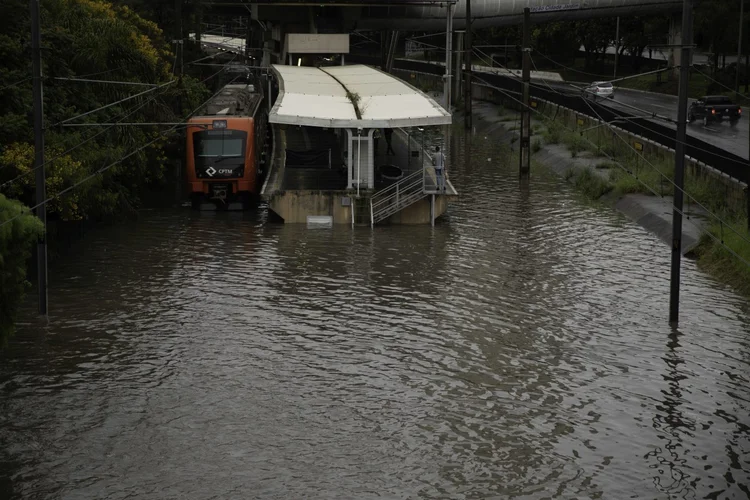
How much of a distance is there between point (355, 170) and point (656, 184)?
1133cm

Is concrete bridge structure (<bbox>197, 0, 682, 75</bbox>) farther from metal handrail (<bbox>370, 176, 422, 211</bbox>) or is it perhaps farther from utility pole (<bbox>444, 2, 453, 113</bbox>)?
metal handrail (<bbox>370, 176, 422, 211</bbox>)

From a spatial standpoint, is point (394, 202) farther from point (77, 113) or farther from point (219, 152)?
point (77, 113)

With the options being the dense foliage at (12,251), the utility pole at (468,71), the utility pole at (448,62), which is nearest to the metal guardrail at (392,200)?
the dense foliage at (12,251)

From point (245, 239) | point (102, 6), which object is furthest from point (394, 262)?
point (102, 6)

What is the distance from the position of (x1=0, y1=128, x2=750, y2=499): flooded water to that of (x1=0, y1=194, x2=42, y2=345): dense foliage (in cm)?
196

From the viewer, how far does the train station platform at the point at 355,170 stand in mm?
37478

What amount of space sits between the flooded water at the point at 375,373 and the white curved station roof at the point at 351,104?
386 centimetres

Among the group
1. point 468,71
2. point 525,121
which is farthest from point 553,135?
point 468,71

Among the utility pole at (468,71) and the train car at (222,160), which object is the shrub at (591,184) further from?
the utility pole at (468,71)

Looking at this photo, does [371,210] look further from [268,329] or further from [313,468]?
[313,468]

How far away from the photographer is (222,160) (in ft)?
130

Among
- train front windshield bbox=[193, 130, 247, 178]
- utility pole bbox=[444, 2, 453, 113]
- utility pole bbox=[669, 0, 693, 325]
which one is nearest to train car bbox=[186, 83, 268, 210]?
train front windshield bbox=[193, 130, 247, 178]

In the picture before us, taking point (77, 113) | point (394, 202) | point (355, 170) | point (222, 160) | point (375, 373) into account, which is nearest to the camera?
point (375, 373)

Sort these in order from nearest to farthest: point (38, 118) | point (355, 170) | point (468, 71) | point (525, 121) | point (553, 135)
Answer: point (38, 118), point (355, 170), point (525, 121), point (553, 135), point (468, 71)
